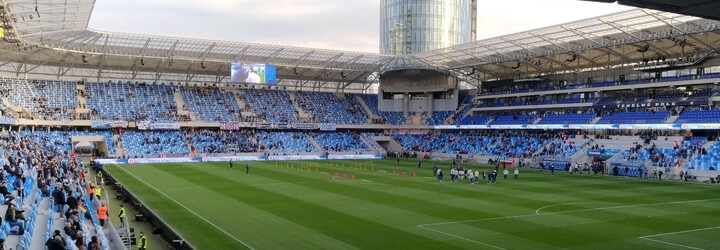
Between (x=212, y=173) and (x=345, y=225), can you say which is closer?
(x=345, y=225)

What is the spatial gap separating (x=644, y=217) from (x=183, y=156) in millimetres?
50212

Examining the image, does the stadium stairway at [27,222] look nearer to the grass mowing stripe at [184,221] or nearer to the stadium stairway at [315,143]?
the grass mowing stripe at [184,221]

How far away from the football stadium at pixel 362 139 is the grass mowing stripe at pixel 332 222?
0.55ft

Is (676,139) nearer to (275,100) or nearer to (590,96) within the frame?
(590,96)

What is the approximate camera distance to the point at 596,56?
62750 mm

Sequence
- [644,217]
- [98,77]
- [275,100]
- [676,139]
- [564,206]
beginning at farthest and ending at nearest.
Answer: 1. [275,100]
2. [98,77]
3. [676,139]
4. [564,206]
5. [644,217]

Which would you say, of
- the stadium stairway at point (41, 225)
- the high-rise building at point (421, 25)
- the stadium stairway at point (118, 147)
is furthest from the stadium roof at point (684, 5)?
the high-rise building at point (421, 25)

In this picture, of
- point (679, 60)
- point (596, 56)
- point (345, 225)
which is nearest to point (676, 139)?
point (679, 60)

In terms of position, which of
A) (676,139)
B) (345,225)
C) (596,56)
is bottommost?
(345,225)

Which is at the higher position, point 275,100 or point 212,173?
point 275,100

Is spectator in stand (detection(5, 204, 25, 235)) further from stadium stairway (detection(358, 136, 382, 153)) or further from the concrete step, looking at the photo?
stadium stairway (detection(358, 136, 382, 153))

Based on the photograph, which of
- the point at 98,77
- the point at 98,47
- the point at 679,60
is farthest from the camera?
the point at 98,77

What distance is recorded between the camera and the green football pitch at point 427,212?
68.9 ft

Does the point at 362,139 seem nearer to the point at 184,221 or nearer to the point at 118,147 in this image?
Result: the point at 118,147
